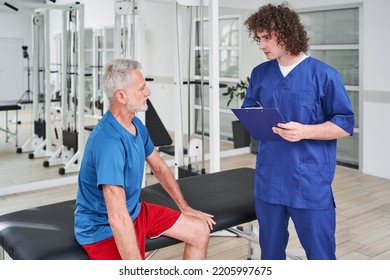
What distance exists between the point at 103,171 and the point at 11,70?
258 cm

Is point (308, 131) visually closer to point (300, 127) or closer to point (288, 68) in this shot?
point (300, 127)

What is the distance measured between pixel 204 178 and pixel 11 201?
1.96 meters

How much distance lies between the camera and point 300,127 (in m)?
1.61

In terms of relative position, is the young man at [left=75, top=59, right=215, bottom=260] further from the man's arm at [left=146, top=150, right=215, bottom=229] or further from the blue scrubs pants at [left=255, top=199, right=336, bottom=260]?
the blue scrubs pants at [left=255, top=199, right=336, bottom=260]

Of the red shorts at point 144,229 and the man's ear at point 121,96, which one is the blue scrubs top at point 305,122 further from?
the man's ear at point 121,96

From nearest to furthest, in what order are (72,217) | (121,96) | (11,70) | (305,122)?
1. (121,96)
2. (305,122)
3. (72,217)
4. (11,70)

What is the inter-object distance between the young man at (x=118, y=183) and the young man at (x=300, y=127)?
0.41 meters

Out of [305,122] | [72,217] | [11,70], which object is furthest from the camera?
[11,70]

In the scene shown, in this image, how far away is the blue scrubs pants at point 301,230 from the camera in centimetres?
170

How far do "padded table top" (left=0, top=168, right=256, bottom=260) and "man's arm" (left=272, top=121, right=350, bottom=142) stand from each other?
51cm

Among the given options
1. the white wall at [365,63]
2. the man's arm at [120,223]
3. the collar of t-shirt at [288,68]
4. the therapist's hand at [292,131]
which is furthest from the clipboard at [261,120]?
the white wall at [365,63]

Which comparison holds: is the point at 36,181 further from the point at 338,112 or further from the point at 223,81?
the point at 338,112

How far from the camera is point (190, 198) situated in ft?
6.99

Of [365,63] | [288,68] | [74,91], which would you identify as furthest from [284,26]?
[74,91]
